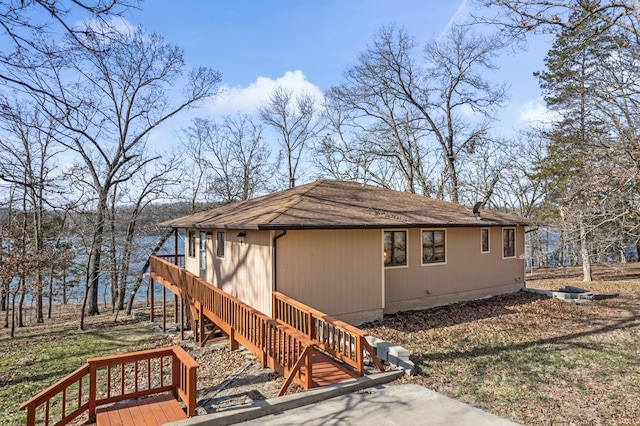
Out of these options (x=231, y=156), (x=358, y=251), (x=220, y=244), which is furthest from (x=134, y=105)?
(x=358, y=251)

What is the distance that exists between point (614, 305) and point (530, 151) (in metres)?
13.3

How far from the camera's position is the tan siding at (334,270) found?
855 centimetres

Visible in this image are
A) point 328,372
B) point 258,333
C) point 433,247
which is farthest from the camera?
point 433,247

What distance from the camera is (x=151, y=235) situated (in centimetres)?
2105

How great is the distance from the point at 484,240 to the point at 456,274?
181cm

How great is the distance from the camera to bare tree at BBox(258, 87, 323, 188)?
28.8m

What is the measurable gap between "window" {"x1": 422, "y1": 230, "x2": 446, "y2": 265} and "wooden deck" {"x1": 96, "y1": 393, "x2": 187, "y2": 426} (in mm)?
7801

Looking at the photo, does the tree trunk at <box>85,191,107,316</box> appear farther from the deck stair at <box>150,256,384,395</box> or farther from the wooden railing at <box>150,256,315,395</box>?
the deck stair at <box>150,256,384,395</box>

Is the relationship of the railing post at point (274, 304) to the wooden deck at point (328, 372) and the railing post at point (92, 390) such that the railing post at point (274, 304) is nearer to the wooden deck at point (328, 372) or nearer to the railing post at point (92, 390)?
the wooden deck at point (328, 372)

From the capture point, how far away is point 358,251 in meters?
9.46

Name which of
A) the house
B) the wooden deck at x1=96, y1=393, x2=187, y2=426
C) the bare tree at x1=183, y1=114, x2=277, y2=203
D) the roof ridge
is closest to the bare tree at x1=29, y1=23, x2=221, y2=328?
the bare tree at x1=183, y1=114, x2=277, y2=203

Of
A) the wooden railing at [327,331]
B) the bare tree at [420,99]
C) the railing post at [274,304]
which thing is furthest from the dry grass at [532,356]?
the bare tree at [420,99]

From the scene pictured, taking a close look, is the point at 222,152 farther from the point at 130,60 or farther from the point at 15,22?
the point at 15,22

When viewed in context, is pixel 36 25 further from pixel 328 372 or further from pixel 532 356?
pixel 532 356
